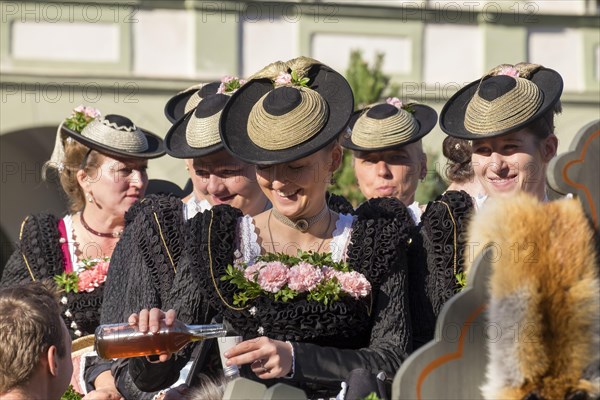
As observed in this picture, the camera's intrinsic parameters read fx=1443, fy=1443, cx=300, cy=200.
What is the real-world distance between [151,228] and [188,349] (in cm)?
62

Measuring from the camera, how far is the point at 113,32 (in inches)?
567

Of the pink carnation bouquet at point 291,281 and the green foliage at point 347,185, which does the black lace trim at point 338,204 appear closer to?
the pink carnation bouquet at point 291,281

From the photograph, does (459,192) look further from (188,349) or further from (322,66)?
(188,349)

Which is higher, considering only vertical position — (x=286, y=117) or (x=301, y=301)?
(x=286, y=117)

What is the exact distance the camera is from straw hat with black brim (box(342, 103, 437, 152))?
670 cm

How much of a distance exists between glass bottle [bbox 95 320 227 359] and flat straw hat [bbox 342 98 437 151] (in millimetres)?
Answer: 2552

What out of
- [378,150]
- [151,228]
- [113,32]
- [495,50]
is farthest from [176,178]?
[151,228]

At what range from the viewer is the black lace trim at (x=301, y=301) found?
4.40 meters

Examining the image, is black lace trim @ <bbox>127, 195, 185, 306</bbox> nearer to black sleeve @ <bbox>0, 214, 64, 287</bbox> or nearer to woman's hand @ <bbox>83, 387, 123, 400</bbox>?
woman's hand @ <bbox>83, 387, 123, 400</bbox>

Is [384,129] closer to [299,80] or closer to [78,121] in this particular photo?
[78,121]

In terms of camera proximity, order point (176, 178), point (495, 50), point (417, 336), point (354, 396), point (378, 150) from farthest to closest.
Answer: point (495, 50), point (176, 178), point (378, 150), point (417, 336), point (354, 396)

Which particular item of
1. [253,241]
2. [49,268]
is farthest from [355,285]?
[49,268]

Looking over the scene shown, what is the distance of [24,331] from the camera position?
147 inches

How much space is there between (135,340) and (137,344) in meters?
0.02
